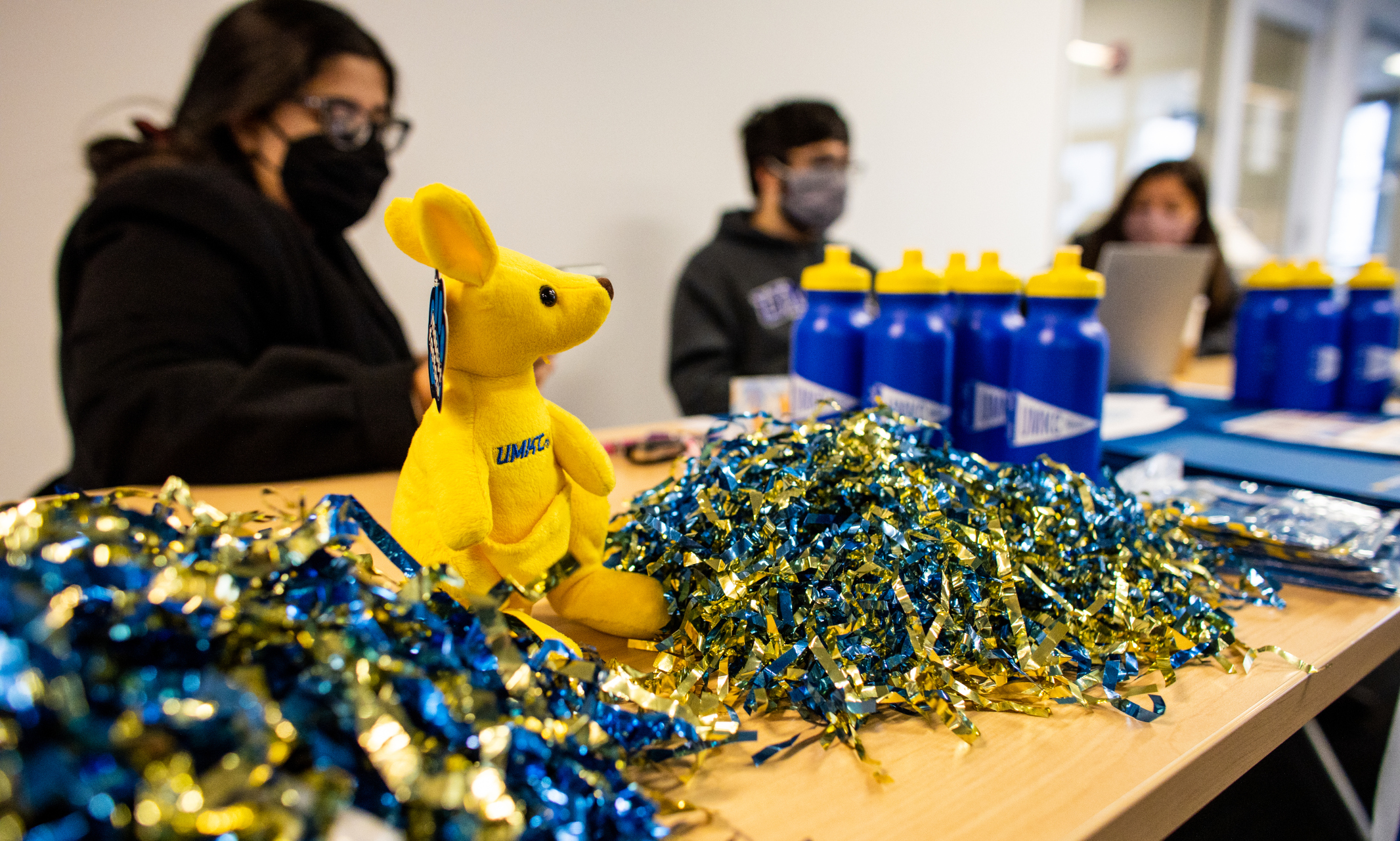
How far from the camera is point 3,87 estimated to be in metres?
A: 1.29

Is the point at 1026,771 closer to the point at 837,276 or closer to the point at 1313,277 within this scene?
the point at 837,276

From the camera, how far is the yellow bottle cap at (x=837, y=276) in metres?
0.72

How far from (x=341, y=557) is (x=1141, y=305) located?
1.43 meters

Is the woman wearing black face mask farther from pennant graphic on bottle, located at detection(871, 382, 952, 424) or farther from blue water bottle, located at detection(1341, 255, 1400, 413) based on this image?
blue water bottle, located at detection(1341, 255, 1400, 413)

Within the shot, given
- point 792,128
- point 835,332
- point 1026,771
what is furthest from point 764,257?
point 1026,771

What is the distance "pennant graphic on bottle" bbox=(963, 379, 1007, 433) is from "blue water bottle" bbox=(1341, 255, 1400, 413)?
0.85 m

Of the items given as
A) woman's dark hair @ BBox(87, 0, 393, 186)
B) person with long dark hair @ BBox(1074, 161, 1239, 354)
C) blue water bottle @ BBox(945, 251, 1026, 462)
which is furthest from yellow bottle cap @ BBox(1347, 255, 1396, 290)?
woman's dark hair @ BBox(87, 0, 393, 186)

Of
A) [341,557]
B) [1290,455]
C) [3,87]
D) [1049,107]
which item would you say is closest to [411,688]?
[341,557]

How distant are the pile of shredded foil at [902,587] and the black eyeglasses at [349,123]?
971 millimetres

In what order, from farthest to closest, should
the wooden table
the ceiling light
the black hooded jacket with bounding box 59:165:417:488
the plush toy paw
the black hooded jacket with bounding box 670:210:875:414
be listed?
1. the ceiling light
2. the black hooded jacket with bounding box 670:210:875:414
3. the black hooded jacket with bounding box 59:165:417:488
4. the plush toy paw
5. the wooden table

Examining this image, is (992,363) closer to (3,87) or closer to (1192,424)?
(1192,424)

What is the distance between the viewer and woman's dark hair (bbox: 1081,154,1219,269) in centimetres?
220

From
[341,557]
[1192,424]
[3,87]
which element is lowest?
[1192,424]

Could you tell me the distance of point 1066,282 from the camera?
649mm
